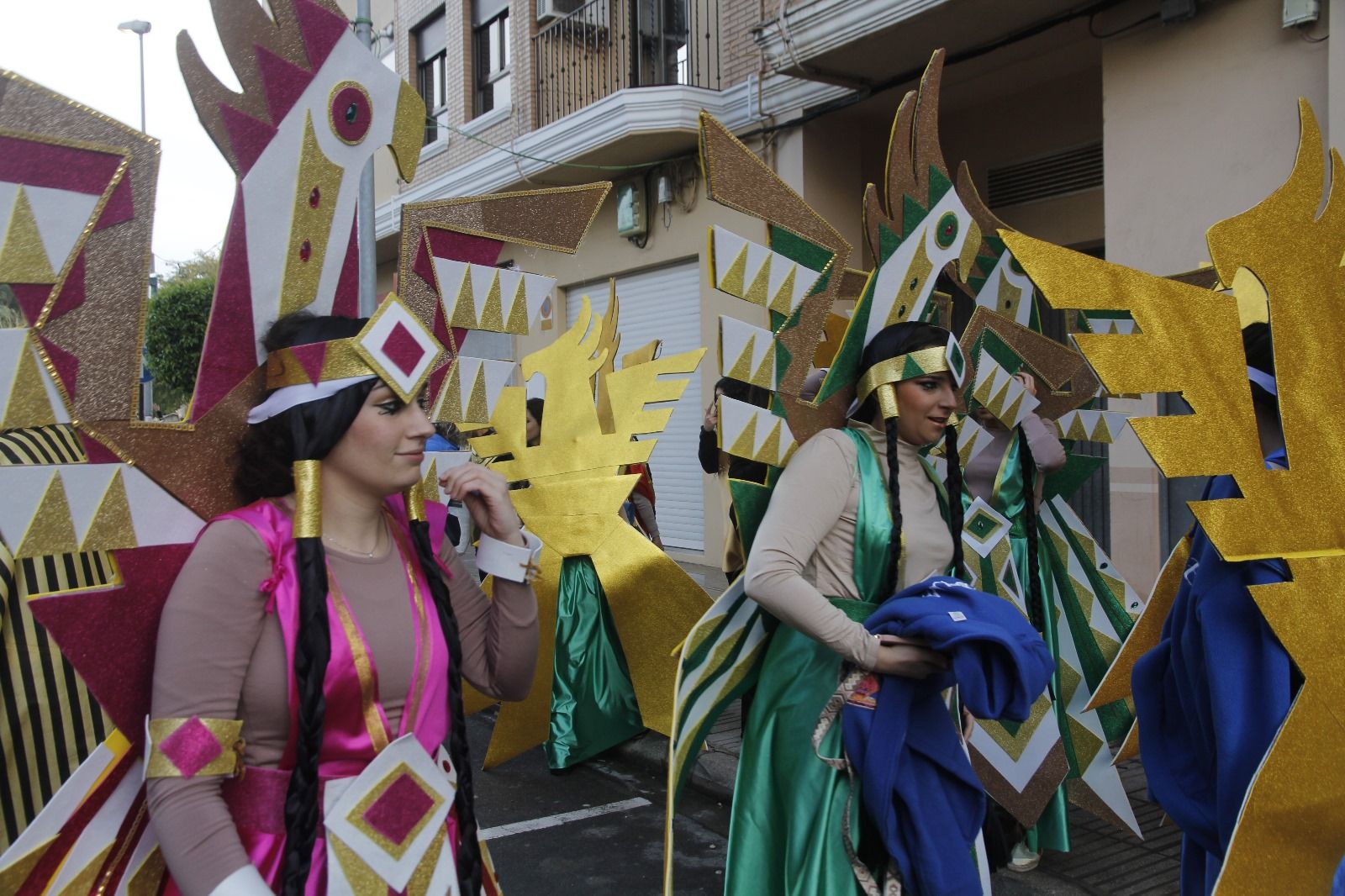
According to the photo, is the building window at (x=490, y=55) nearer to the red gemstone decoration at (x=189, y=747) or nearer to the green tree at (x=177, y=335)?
the green tree at (x=177, y=335)

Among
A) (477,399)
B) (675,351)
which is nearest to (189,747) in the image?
(477,399)

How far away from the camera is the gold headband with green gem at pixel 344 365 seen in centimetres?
174

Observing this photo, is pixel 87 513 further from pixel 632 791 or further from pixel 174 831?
pixel 632 791

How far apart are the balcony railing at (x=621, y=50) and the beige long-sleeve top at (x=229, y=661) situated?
967 centimetres

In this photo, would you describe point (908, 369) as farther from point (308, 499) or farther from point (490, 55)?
point (490, 55)

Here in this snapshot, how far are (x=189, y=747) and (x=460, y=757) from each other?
48 cm

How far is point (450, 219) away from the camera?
84.4 inches

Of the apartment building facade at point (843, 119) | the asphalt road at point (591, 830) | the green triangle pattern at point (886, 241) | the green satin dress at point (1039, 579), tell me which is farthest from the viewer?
the apartment building facade at point (843, 119)

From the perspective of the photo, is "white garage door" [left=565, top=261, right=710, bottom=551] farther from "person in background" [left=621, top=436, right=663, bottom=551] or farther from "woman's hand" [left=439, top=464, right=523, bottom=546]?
"woman's hand" [left=439, top=464, right=523, bottom=546]

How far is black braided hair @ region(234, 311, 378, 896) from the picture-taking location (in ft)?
5.18

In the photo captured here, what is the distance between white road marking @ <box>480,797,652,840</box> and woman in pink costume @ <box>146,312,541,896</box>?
107 inches

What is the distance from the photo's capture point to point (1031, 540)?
4.04 metres

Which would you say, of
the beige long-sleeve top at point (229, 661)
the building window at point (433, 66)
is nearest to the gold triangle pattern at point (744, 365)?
the beige long-sleeve top at point (229, 661)

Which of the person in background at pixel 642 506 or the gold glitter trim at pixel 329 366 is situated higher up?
the gold glitter trim at pixel 329 366
